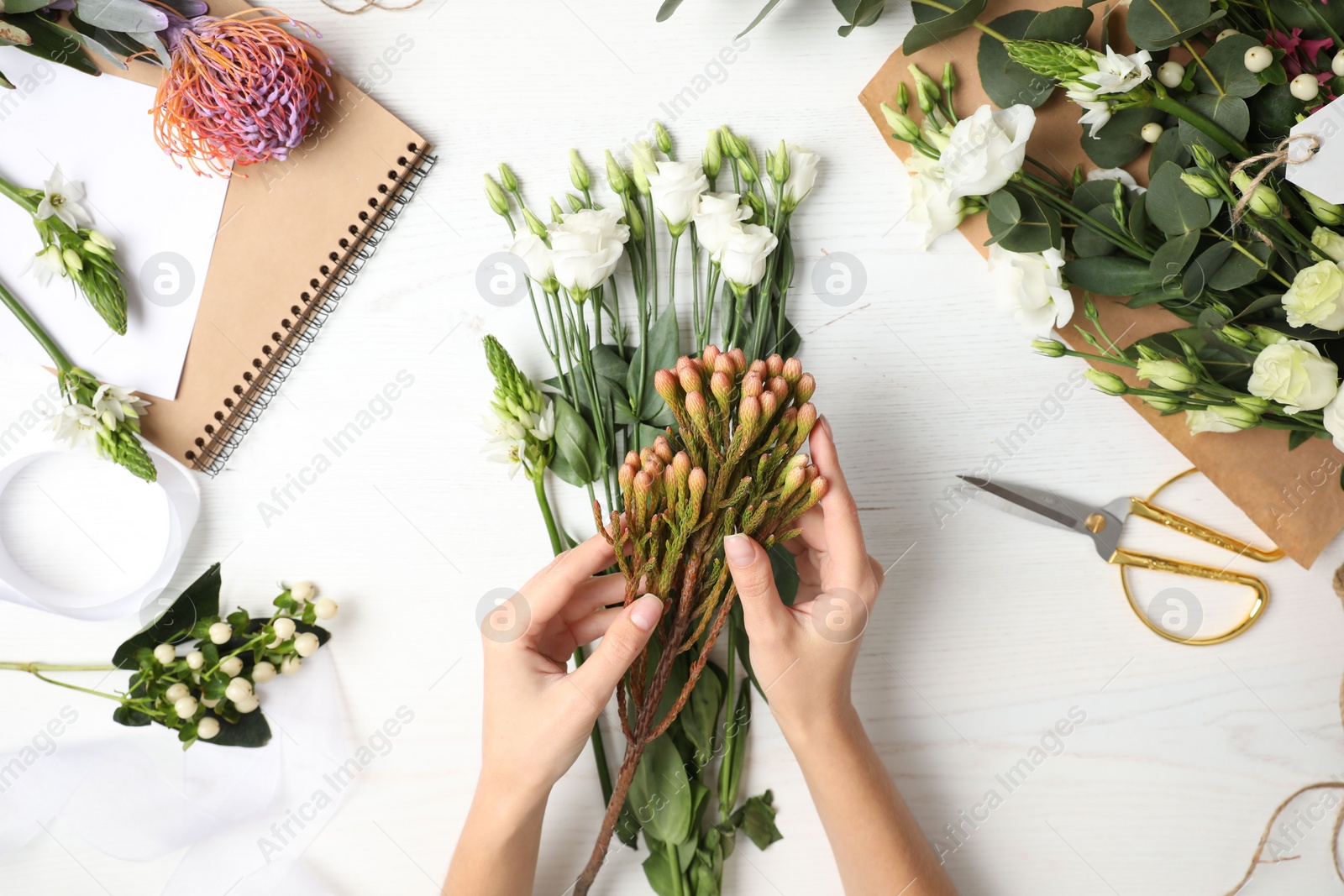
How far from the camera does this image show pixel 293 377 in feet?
3.25

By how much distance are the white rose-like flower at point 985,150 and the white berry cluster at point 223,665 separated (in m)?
0.89

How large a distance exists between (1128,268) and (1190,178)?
12 cm

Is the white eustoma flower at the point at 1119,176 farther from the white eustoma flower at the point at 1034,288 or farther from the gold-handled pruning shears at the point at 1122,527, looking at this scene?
the gold-handled pruning shears at the point at 1122,527

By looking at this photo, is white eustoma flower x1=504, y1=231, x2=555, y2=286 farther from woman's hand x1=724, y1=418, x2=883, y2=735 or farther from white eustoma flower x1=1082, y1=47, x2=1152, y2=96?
white eustoma flower x1=1082, y1=47, x2=1152, y2=96

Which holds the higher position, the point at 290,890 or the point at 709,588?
the point at 709,588

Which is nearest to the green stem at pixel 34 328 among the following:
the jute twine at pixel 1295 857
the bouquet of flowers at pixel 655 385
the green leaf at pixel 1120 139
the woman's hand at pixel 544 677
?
the bouquet of flowers at pixel 655 385

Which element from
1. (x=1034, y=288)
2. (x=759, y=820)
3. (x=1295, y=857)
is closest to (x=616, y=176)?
(x=1034, y=288)

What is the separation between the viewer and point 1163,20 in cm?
76

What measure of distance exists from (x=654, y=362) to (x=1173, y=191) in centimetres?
56

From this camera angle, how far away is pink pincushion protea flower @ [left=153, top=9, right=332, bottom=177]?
2.88ft

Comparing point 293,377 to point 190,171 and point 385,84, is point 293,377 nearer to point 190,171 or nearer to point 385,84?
point 190,171

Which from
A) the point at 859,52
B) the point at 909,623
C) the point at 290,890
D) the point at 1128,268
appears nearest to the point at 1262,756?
the point at 909,623

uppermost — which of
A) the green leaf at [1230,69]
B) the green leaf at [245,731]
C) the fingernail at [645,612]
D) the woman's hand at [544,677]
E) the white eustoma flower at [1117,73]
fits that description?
the green leaf at [1230,69]

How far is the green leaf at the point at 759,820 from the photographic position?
0.97m
